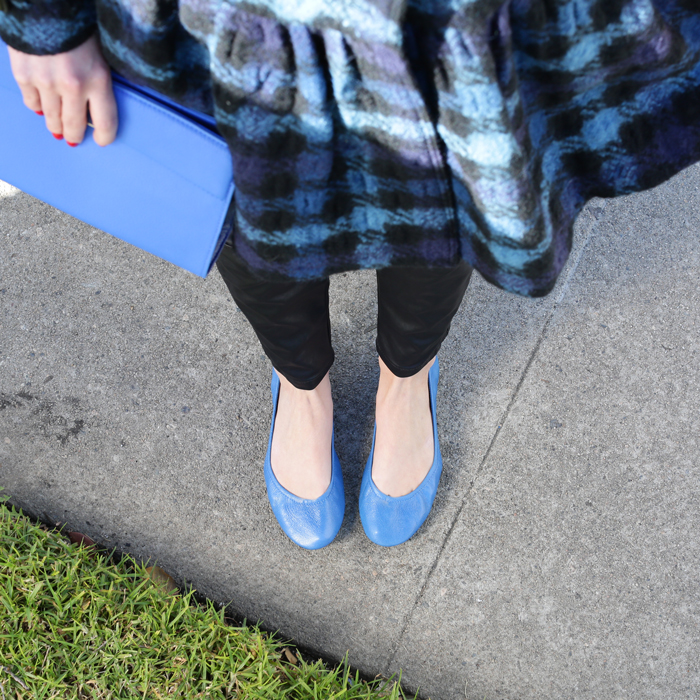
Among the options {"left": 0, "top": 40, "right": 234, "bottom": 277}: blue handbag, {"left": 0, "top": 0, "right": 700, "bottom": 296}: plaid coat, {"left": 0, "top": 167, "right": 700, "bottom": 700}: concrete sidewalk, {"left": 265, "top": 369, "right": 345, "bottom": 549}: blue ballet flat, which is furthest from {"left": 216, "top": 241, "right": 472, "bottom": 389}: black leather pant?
{"left": 0, "top": 167, "right": 700, "bottom": 700}: concrete sidewalk

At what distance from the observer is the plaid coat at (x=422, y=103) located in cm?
64

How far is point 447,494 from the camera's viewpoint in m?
1.76

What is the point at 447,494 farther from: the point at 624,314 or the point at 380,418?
the point at 624,314

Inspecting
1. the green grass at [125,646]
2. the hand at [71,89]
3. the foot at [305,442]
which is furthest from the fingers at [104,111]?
the green grass at [125,646]

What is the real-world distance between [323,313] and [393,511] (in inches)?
25.8

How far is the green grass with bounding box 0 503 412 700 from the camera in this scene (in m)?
1.46

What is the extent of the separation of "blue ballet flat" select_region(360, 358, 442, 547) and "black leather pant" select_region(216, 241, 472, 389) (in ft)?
1.31

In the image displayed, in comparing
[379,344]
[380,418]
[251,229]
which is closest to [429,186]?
[251,229]

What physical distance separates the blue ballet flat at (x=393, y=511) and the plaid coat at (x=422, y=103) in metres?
0.97

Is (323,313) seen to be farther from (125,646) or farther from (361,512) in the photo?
(125,646)

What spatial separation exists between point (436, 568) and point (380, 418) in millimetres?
475

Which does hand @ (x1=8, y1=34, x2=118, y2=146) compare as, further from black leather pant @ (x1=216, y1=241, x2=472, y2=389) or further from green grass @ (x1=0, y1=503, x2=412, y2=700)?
green grass @ (x1=0, y1=503, x2=412, y2=700)

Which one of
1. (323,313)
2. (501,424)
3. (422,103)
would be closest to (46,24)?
(422,103)

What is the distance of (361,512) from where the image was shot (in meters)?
1.68
